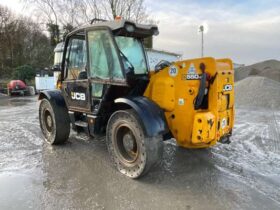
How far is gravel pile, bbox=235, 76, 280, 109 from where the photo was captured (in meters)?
13.3

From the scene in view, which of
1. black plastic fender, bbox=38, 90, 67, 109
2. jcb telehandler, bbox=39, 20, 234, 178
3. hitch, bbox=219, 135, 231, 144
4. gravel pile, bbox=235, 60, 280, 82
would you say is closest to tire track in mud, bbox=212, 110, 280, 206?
hitch, bbox=219, 135, 231, 144

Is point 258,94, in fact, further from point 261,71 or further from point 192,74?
point 261,71

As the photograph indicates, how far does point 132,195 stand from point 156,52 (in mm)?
14705

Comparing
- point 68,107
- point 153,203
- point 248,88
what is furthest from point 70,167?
point 248,88

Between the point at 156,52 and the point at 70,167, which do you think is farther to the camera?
the point at 156,52

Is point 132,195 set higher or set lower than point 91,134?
lower

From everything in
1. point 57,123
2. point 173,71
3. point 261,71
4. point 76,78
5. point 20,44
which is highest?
point 20,44

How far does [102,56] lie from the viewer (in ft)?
17.7

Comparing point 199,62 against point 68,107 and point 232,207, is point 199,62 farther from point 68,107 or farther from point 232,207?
point 68,107

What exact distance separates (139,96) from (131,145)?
30.2 inches

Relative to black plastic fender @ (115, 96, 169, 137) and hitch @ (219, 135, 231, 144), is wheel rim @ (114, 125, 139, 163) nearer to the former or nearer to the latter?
black plastic fender @ (115, 96, 169, 137)

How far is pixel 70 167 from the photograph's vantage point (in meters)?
5.44

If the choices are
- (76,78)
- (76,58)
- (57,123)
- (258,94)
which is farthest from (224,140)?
(258,94)

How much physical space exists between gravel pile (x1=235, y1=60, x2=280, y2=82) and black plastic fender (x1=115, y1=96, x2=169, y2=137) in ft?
62.1
